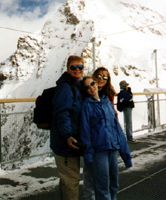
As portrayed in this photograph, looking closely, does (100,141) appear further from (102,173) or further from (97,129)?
(102,173)

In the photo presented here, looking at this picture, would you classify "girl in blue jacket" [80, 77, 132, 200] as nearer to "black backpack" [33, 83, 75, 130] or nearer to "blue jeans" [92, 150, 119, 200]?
"blue jeans" [92, 150, 119, 200]

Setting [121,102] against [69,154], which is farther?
[121,102]

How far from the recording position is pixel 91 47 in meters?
94.9

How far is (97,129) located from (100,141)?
0.11m

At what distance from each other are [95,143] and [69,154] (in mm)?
242

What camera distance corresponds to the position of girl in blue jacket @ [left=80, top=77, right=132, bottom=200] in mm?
2219

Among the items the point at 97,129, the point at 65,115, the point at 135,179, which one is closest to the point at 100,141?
the point at 97,129

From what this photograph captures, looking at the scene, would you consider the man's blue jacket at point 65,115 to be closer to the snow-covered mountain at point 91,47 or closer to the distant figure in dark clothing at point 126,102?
the distant figure in dark clothing at point 126,102

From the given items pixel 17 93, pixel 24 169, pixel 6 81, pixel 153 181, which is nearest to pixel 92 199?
pixel 153 181

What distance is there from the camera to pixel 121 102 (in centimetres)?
672

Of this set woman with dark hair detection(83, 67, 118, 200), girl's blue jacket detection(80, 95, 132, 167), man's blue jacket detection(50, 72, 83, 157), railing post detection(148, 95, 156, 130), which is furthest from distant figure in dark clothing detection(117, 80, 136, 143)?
man's blue jacket detection(50, 72, 83, 157)

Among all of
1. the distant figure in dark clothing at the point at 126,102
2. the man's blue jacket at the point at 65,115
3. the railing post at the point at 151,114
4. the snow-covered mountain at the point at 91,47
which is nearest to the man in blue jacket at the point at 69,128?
the man's blue jacket at the point at 65,115

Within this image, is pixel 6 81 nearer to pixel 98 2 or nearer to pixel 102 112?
pixel 98 2

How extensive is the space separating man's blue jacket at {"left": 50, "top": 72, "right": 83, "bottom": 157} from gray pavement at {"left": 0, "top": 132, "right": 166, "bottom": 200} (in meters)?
0.53
